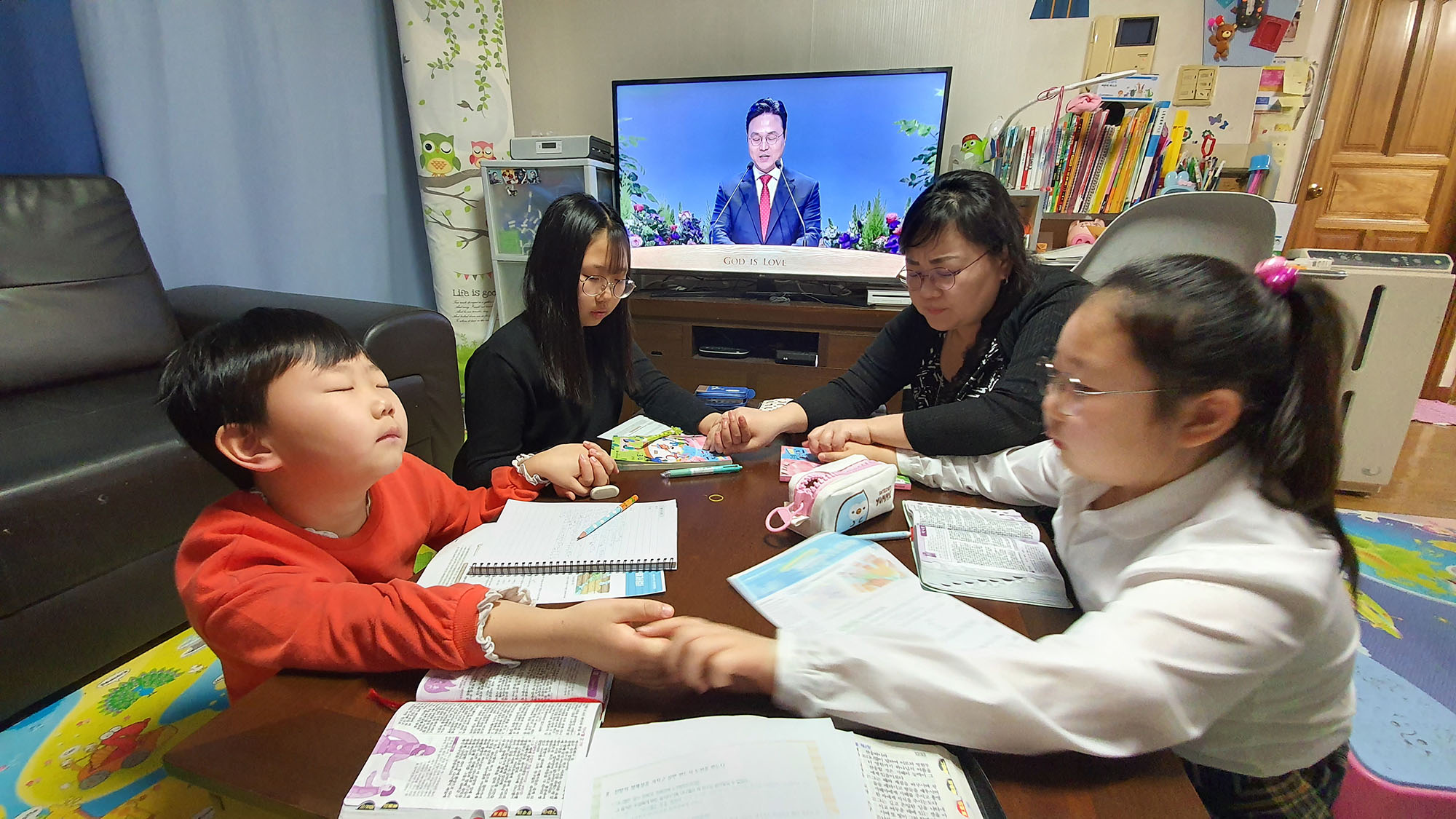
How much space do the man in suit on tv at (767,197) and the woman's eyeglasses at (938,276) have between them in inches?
65.6

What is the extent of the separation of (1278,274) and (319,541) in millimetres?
1102

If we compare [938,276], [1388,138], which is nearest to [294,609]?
[938,276]

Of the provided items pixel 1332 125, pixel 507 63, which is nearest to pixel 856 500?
pixel 507 63

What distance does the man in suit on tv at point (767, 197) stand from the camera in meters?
2.77

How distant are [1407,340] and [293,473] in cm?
329

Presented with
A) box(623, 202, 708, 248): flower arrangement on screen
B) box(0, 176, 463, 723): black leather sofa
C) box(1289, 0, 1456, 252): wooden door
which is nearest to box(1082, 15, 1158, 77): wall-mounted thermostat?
box(1289, 0, 1456, 252): wooden door

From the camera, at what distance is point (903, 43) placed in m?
2.81

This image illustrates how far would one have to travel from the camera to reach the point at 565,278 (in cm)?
129

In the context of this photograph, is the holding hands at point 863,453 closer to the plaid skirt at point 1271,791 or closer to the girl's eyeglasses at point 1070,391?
the girl's eyeglasses at point 1070,391

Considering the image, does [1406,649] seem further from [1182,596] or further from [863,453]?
[1182,596]

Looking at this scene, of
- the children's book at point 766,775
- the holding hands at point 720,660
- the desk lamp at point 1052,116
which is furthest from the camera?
the desk lamp at point 1052,116

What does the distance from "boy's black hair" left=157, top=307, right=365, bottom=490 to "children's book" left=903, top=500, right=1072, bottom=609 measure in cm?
79

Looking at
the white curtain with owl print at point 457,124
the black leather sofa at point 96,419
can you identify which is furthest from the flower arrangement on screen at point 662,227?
the black leather sofa at point 96,419

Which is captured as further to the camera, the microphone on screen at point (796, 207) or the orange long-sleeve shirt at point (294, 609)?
the microphone on screen at point (796, 207)
